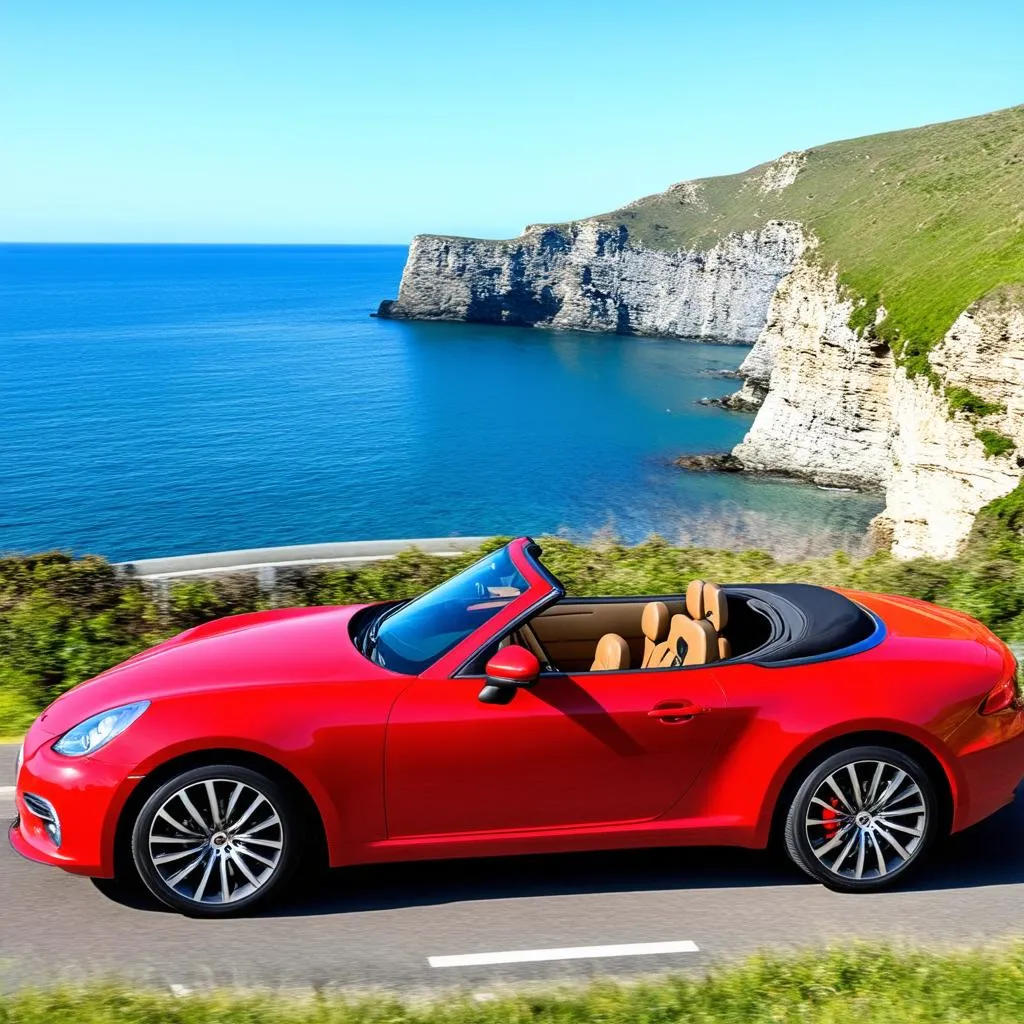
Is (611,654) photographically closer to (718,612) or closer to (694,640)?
(694,640)

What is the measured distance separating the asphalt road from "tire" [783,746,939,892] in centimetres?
13

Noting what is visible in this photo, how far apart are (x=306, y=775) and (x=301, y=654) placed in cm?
70

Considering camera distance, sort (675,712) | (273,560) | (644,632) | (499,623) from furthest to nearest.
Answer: (273,560), (644,632), (499,623), (675,712)

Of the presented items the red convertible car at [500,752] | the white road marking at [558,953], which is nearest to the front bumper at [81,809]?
the red convertible car at [500,752]

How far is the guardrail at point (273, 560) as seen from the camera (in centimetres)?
999

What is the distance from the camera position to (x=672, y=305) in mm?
132875

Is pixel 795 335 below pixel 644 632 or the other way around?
the other way around

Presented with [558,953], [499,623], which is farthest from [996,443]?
[558,953]

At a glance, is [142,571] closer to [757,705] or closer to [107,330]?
[757,705]

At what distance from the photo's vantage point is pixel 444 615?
546cm

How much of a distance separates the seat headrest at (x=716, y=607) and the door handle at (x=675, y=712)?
67 centimetres

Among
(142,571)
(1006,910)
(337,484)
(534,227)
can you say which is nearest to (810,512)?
(337,484)

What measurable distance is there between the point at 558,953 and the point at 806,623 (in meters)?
2.00

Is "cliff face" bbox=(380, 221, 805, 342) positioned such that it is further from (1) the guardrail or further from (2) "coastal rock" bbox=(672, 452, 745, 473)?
(1) the guardrail
